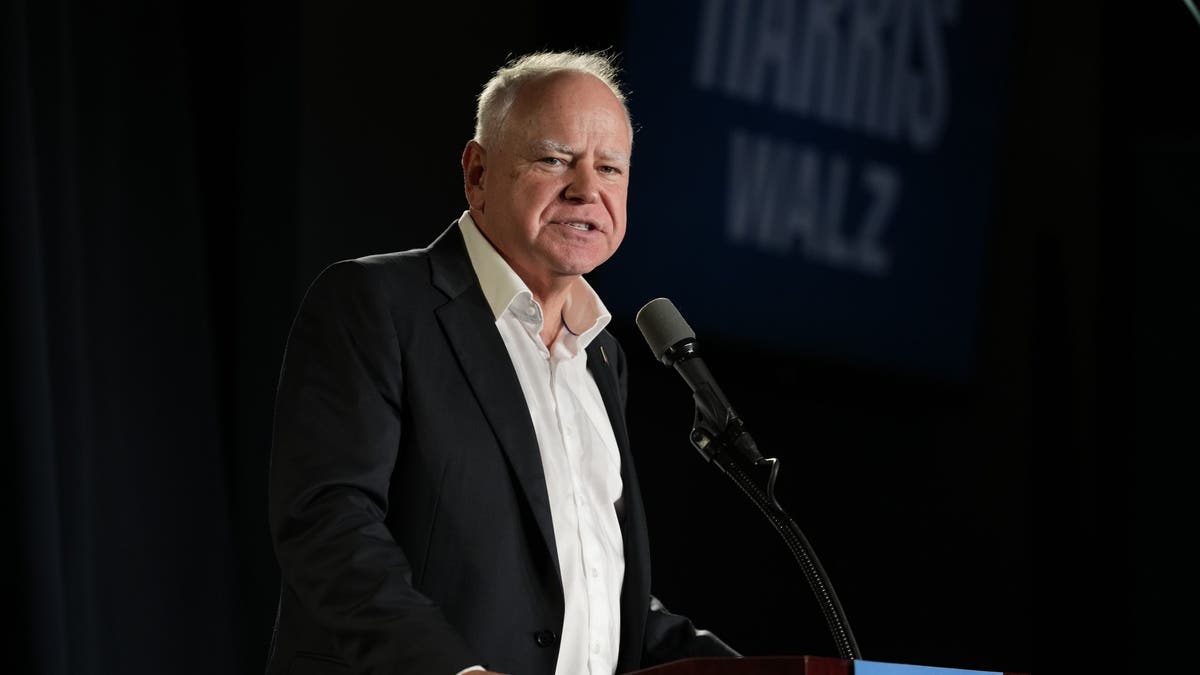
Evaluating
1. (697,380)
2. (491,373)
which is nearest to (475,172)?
(491,373)

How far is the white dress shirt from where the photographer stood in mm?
1564

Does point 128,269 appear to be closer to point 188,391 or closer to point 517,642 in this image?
point 188,391

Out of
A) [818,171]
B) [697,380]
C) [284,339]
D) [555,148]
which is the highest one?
[555,148]

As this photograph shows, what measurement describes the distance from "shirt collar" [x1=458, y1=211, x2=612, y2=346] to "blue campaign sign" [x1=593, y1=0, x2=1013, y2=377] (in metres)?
1.32

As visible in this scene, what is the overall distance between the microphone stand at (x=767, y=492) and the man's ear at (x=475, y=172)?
17.6 inches

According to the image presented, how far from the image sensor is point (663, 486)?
3.32m

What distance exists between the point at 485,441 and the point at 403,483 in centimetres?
10

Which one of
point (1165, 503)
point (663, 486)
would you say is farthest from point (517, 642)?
point (663, 486)

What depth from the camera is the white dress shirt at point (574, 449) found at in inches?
61.6

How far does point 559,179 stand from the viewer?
172 centimetres

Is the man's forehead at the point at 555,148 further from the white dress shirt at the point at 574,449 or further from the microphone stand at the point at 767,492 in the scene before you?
the microphone stand at the point at 767,492

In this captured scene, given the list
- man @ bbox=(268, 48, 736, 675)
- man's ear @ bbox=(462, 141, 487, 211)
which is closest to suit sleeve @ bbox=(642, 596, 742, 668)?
man @ bbox=(268, 48, 736, 675)

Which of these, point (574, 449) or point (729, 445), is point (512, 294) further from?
point (729, 445)

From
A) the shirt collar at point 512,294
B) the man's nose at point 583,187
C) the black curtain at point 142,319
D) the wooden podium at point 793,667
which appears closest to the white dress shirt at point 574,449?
the shirt collar at point 512,294
